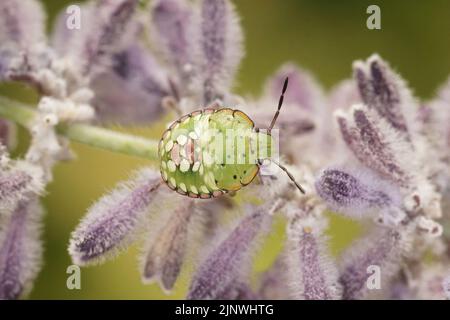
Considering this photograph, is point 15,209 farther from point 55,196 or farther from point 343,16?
point 343,16

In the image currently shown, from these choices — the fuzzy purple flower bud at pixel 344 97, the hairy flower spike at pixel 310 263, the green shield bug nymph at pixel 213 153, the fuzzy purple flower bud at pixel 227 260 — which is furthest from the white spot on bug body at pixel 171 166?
the fuzzy purple flower bud at pixel 344 97

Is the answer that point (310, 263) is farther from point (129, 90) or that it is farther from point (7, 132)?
point (7, 132)

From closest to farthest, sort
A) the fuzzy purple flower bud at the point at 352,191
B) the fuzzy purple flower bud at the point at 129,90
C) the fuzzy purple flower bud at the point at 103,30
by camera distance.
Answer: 1. the fuzzy purple flower bud at the point at 352,191
2. the fuzzy purple flower bud at the point at 103,30
3. the fuzzy purple flower bud at the point at 129,90

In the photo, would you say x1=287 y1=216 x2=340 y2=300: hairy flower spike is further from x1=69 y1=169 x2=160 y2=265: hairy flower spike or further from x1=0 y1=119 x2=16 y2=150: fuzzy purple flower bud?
x1=0 y1=119 x2=16 y2=150: fuzzy purple flower bud

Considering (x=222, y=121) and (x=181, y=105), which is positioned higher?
(x=181, y=105)

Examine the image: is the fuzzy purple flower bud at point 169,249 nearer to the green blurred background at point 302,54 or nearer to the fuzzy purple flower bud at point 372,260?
the fuzzy purple flower bud at point 372,260

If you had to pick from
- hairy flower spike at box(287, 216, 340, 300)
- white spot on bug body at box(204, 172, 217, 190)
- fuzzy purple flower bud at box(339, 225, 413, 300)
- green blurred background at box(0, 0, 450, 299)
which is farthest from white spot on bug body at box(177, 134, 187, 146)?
green blurred background at box(0, 0, 450, 299)

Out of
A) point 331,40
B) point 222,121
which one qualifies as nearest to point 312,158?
point 222,121
